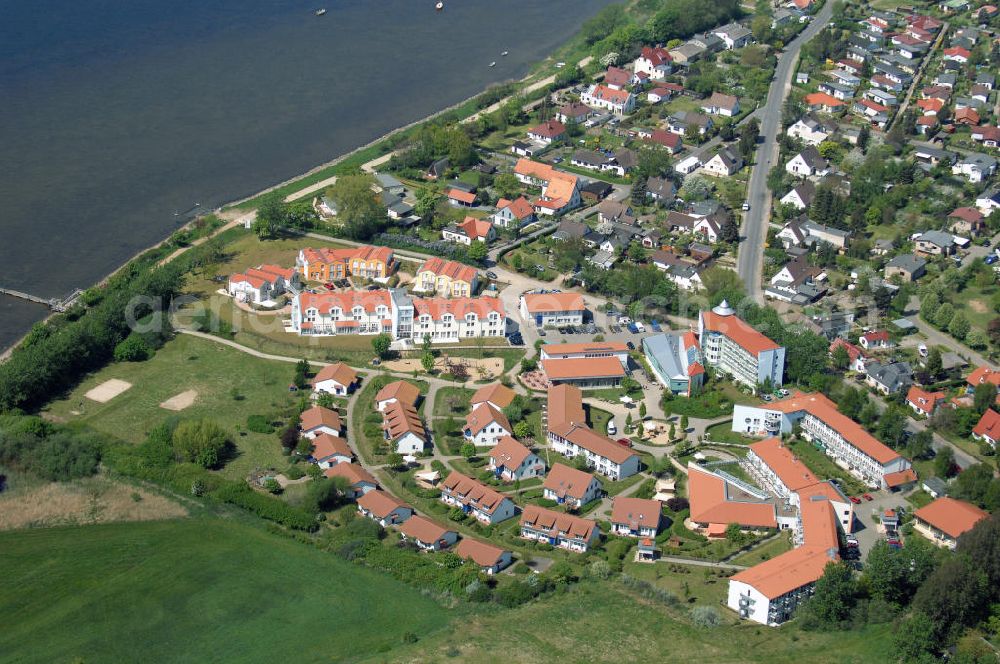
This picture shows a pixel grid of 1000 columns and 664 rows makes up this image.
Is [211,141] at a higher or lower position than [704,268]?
higher

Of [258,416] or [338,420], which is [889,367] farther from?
[258,416]

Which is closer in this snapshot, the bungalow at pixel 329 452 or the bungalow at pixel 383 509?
the bungalow at pixel 383 509

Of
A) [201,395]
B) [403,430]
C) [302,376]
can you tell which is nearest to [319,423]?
[403,430]

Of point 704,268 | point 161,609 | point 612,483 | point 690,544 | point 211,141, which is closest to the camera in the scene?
point 161,609

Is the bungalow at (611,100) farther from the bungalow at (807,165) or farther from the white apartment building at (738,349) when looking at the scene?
the white apartment building at (738,349)

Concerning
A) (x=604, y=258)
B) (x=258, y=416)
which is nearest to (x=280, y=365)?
(x=258, y=416)

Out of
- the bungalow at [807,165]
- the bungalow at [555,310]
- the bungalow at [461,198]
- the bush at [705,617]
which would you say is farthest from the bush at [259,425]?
the bungalow at [807,165]

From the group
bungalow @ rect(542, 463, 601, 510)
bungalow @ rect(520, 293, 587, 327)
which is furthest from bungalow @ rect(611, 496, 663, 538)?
bungalow @ rect(520, 293, 587, 327)
